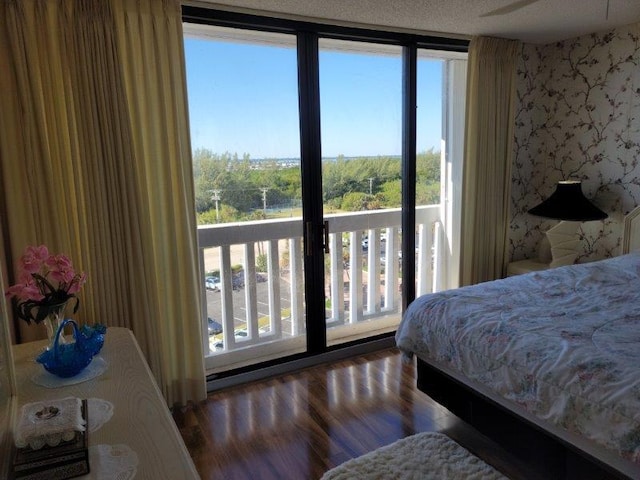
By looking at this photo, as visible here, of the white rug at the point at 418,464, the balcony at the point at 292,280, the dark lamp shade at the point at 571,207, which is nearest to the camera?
the white rug at the point at 418,464

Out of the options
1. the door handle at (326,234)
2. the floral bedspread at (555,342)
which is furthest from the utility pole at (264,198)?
the floral bedspread at (555,342)

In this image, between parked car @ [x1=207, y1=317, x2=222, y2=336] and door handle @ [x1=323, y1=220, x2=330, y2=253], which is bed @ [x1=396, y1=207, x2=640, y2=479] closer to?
door handle @ [x1=323, y1=220, x2=330, y2=253]

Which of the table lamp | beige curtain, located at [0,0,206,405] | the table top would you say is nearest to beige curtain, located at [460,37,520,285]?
the table lamp

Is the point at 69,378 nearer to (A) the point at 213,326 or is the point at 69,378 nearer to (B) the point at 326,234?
(A) the point at 213,326

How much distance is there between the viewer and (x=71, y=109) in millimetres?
2348

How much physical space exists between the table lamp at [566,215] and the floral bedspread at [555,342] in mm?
566

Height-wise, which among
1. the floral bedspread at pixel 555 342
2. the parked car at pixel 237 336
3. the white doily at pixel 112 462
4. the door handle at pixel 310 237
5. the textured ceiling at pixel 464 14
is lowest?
the parked car at pixel 237 336

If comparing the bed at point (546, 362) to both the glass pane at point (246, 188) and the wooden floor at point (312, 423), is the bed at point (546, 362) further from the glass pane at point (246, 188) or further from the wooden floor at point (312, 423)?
the glass pane at point (246, 188)

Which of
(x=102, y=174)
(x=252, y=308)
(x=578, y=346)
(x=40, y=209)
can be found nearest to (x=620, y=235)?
(x=578, y=346)

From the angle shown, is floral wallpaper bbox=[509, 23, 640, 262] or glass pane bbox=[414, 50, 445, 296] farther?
glass pane bbox=[414, 50, 445, 296]

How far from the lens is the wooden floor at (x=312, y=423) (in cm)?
233

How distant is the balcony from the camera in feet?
11.0

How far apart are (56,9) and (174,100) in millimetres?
666

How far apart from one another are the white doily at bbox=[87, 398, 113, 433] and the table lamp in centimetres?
329
